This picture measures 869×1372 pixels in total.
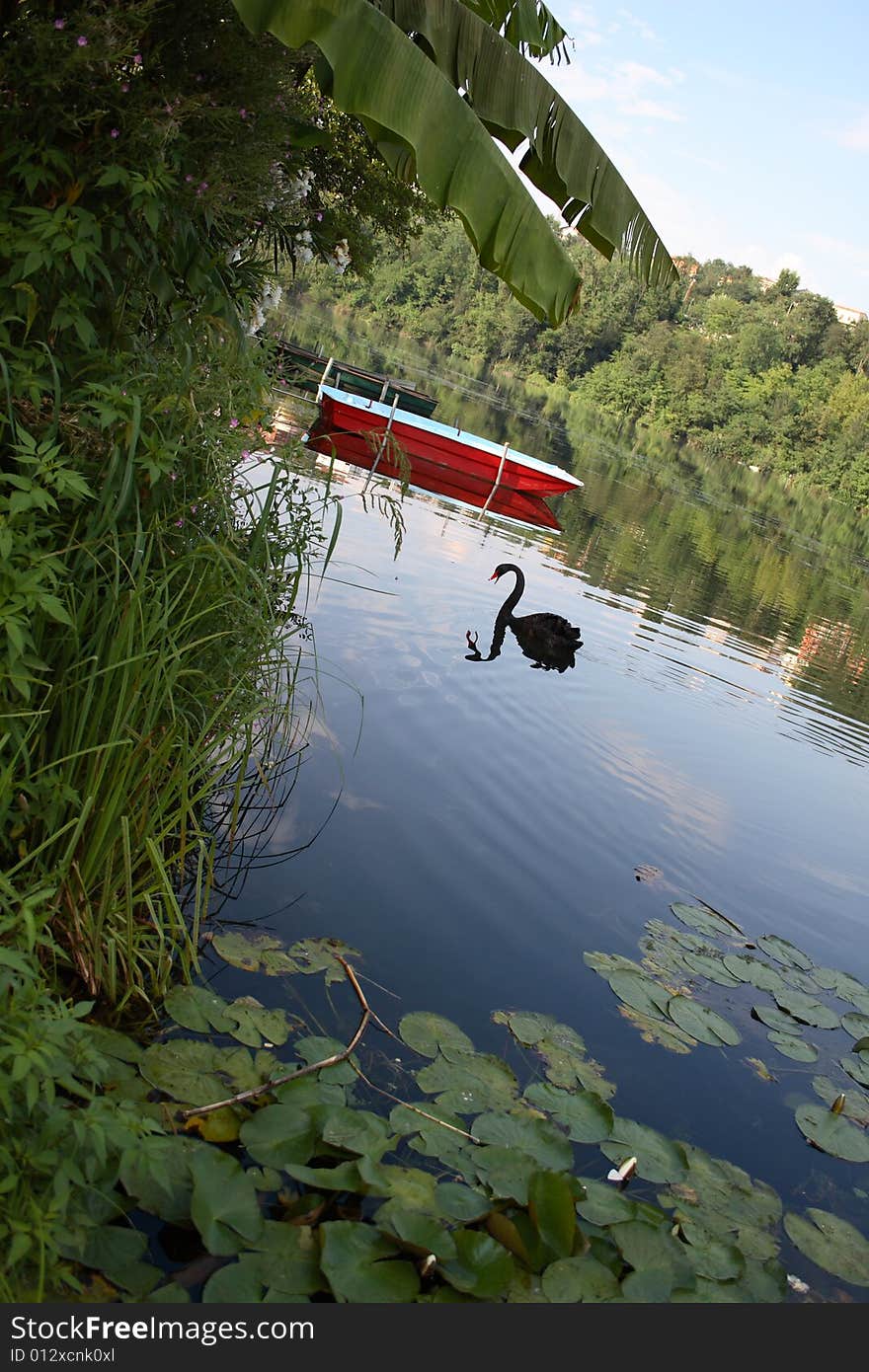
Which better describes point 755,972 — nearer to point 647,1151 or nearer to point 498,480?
point 647,1151

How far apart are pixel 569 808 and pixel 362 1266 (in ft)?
17.0

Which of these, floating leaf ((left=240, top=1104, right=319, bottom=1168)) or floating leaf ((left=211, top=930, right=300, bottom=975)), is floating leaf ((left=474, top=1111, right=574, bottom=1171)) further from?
floating leaf ((left=211, top=930, right=300, bottom=975))

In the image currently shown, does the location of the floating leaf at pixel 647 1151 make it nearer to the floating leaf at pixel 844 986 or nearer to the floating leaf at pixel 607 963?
the floating leaf at pixel 607 963

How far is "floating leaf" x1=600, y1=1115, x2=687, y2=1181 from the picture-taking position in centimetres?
405

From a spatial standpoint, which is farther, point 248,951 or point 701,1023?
point 701,1023

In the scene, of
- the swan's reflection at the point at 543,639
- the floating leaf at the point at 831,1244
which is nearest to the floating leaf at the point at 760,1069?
the floating leaf at the point at 831,1244

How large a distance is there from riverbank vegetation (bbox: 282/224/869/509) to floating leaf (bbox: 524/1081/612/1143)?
68.8 m

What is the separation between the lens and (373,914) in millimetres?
5453

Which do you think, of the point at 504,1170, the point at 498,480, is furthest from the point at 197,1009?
the point at 498,480

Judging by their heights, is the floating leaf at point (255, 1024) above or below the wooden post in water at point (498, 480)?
below

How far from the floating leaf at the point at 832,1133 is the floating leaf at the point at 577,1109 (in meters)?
1.26

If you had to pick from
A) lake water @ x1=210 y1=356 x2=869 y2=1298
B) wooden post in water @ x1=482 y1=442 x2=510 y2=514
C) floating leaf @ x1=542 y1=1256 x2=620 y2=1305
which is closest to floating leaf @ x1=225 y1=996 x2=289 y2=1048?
lake water @ x1=210 y1=356 x2=869 y2=1298

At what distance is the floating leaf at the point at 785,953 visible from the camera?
6.54 meters

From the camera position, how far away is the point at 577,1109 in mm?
4184
